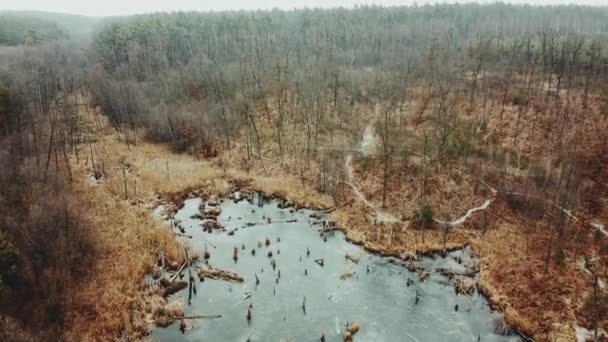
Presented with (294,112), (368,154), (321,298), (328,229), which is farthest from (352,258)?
(294,112)

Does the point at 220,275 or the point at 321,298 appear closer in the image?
the point at 321,298

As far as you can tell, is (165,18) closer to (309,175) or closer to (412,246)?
(309,175)

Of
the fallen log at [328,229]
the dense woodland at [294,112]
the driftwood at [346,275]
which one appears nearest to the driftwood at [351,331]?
the driftwood at [346,275]

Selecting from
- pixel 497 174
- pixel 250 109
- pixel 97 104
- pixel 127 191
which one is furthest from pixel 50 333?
pixel 97 104

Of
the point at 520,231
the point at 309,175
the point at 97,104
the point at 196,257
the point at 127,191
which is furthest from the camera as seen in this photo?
the point at 97,104

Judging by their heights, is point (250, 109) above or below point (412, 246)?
above

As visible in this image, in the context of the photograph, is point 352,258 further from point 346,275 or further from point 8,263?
point 8,263
